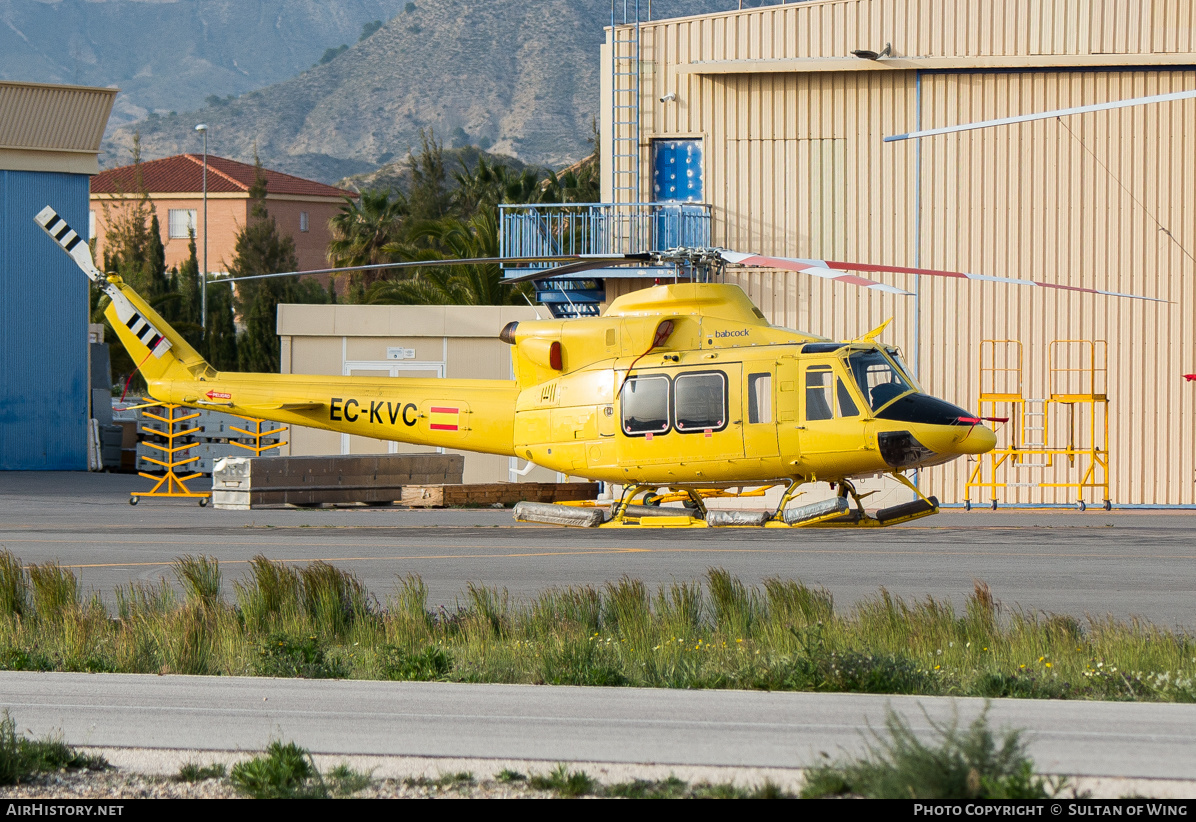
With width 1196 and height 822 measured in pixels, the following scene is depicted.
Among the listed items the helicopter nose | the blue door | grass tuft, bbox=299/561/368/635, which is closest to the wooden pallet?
the blue door

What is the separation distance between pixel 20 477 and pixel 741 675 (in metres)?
29.7

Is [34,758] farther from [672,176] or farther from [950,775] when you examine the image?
[672,176]

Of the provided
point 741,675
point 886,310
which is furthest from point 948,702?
point 886,310

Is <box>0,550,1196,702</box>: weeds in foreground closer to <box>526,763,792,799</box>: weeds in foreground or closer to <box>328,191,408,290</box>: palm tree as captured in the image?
<box>526,763,792,799</box>: weeds in foreground

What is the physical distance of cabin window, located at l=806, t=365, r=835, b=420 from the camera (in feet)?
54.2

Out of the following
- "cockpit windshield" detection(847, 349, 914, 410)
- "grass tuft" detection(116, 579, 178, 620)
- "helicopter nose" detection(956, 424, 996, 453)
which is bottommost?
"grass tuft" detection(116, 579, 178, 620)

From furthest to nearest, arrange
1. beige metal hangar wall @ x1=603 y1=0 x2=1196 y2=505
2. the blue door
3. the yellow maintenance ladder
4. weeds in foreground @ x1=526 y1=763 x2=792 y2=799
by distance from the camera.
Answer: the blue door < beige metal hangar wall @ x1=603 y1=0 x2=1196 y2=505 < the yellow maintenance ladder < weeds in foreground @ x1=526 y1=763 x2=792 y2=799

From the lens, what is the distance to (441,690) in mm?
8516

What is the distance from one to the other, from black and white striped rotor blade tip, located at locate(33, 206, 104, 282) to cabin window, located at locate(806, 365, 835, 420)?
11.9 metres

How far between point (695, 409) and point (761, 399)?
0.90 m

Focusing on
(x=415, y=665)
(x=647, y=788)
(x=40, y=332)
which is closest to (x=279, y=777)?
(x=647, y=788)

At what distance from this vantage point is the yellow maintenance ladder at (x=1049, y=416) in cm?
2584

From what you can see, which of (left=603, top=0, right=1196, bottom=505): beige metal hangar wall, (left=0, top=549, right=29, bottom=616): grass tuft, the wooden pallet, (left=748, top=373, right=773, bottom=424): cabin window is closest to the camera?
(left=0, top=549, right=29, bottom=616): grass tuft

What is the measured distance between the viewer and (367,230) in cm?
6394
